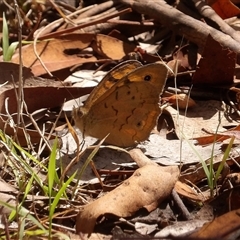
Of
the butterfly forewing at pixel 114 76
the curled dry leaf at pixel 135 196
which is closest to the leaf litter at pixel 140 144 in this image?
the curled dry leaf at pixel 135 196

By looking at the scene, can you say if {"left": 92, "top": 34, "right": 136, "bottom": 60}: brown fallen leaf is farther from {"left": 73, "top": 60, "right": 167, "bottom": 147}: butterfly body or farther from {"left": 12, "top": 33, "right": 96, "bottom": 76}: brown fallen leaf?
{"left": 73, "top": 60, "right": 167, "bottom": 147}: butterfly body

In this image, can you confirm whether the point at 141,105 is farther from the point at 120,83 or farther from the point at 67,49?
the point at 67,49

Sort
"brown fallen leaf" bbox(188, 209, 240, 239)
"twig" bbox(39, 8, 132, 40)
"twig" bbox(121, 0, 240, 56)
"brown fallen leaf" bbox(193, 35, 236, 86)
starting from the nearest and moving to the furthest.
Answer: "brown fallen leaf" bbox(188, 209, 240, 239)
"brown fallen leaf" bbox(193, 35, 236, 86)
"twig" bbox(121, 0, 240, 56)
"twig" bbox(39, 8, 132, 40)

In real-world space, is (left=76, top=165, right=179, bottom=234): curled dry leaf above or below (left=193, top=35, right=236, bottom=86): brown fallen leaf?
below

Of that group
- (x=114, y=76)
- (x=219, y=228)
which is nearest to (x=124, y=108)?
(x=114, y=76)

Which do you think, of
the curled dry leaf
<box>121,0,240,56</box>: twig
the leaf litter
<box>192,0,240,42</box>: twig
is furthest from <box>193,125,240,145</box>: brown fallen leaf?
<box>192,0,240,42</box>: twig

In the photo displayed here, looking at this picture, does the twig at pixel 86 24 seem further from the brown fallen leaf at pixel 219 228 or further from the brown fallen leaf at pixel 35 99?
the brown fallen leaf at pixel 219 228

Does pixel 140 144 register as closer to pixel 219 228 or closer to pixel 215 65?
pixel 215 65
